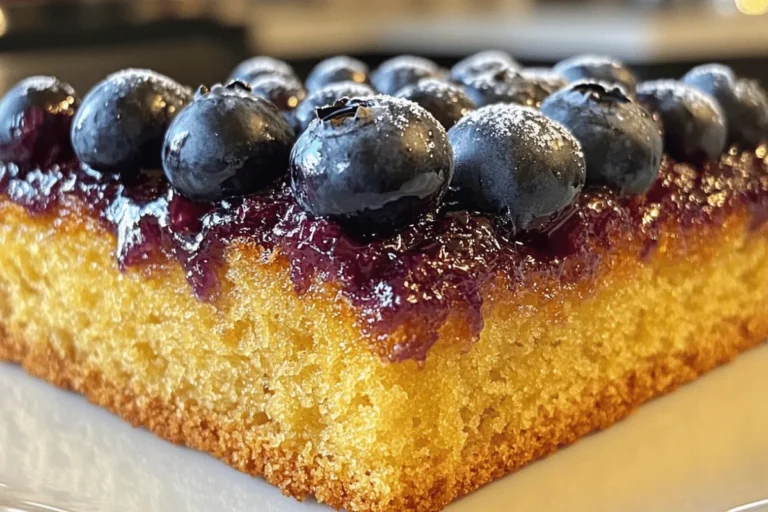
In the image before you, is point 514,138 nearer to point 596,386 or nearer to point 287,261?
point 287,261

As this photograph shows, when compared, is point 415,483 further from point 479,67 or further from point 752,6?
point 752,6

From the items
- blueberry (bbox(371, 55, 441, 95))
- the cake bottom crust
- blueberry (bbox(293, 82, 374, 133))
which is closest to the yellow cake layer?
the cake bottom crust

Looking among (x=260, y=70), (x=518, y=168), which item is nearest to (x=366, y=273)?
(x=518, y=168)

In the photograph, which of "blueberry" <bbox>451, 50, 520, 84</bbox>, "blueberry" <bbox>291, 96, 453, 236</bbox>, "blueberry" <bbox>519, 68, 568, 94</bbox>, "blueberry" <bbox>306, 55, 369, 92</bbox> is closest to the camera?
"blueberry" <bbox>291, 96, 453, 236</bbox>

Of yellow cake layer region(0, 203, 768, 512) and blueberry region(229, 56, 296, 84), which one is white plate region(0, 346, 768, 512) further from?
blueberry region(229, 56, 296, 84)

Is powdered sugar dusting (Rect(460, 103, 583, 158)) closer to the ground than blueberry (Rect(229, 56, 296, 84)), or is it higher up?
higher up

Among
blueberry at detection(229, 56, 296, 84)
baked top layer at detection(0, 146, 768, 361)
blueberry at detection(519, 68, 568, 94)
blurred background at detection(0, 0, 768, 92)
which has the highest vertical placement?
blueberry at detection(519, 68, 568, 94)
